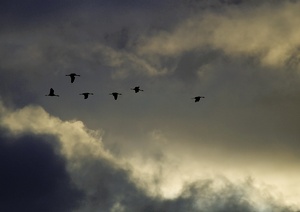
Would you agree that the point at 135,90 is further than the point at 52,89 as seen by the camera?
No

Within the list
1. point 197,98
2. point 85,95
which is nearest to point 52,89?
point 85,95

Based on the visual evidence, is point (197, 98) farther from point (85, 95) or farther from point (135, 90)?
point (85, 95)

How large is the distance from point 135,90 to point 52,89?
26.0 meters

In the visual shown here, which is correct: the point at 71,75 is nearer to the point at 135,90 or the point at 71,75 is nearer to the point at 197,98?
the point at 135,90

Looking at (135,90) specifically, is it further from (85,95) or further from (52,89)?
(52,89)

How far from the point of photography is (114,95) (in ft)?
511

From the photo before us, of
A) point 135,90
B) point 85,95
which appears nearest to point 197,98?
point 135,90

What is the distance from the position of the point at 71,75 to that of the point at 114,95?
12.2 metres

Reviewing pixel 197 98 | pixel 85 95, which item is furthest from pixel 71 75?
pixel 197 98

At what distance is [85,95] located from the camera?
160 m

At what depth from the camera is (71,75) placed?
507 feet

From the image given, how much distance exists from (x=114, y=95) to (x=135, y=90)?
719 cm

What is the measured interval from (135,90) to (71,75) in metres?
17.3

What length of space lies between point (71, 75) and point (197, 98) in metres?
34.0
